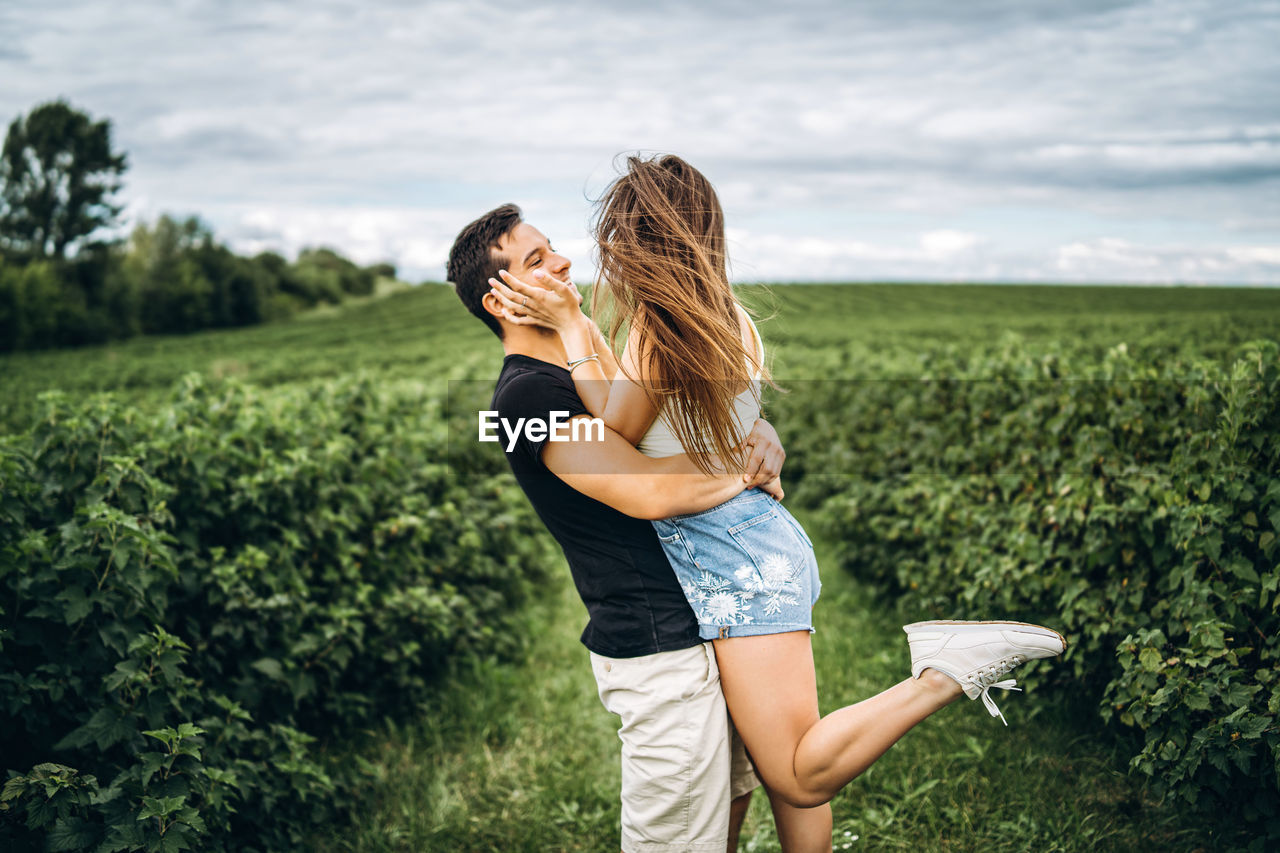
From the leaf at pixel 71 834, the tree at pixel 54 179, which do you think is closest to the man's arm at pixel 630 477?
the leaf at pixel 71 834

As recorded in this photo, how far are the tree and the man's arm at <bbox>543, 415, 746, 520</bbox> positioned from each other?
210ft

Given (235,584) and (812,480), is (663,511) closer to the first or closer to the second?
(235,584)

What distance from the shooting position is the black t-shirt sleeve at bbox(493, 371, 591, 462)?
2053mm

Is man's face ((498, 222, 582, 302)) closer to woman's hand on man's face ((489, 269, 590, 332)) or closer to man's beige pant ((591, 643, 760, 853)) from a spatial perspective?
woman's hand on man's face ((489, 269, 590, 332))

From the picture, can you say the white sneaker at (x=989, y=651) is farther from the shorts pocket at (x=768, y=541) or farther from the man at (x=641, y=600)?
the man at (x=641, y=600)

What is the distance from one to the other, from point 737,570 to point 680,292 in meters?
0.76

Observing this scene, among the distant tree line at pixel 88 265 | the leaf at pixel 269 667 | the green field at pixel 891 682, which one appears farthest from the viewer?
the distant tree line at pixel 88 265

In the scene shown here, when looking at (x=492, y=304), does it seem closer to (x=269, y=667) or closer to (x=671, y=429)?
(x=671, y=429)

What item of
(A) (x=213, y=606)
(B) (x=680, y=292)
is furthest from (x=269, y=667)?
(B) (x=680, y=292)

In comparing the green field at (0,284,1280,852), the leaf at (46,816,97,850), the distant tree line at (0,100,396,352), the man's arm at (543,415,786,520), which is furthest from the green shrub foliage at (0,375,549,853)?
the distant tree line at (0,100,396,352)

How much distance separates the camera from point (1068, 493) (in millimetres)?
3375

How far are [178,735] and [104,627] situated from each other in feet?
1.51

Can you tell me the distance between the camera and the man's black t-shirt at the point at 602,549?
2076 mm

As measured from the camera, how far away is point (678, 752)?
2068 millimetres
